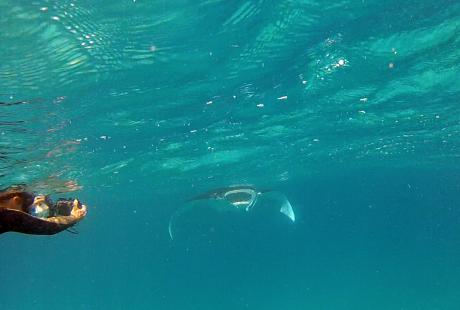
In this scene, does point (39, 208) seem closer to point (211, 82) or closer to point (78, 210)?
point (78, 210)

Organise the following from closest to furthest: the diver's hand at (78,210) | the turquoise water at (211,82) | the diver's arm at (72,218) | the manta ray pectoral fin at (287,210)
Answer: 1. the diver's arm at (72,218)
2. the diver's hand at (78,210)
3. the turquoise water at (211,82)
4. the manta ray pectoral fin at (287,210)

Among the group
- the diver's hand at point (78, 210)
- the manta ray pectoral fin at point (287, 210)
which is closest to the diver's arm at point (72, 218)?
the diver's hand at point (78, 210)

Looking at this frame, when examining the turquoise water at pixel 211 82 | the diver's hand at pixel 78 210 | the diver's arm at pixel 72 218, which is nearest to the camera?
the diver's arm at pixel 72 218

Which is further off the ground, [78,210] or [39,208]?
[39,208]

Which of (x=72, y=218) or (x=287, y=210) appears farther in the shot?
(x=287, y=210)

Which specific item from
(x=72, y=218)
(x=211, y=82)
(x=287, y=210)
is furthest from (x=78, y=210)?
(x=287, y=210)

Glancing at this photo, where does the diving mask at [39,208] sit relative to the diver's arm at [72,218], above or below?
above

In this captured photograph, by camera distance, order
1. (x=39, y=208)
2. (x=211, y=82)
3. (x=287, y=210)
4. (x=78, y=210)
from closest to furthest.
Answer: (x=39, y=208) < (x=78, y=210) < (x=211, y=82) < (x=287, y=210)

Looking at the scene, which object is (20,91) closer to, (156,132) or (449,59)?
(156,132)

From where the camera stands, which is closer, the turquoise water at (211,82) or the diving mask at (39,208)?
the diving mask at (39,208)

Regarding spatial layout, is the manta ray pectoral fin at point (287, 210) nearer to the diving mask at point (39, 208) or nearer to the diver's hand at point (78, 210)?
the diver's hand at point (78, 210)

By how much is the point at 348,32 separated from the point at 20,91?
12.0m

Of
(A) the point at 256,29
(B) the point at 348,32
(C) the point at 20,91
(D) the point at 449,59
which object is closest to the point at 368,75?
(D) the point at 449,59

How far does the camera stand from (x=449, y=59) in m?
17.8
